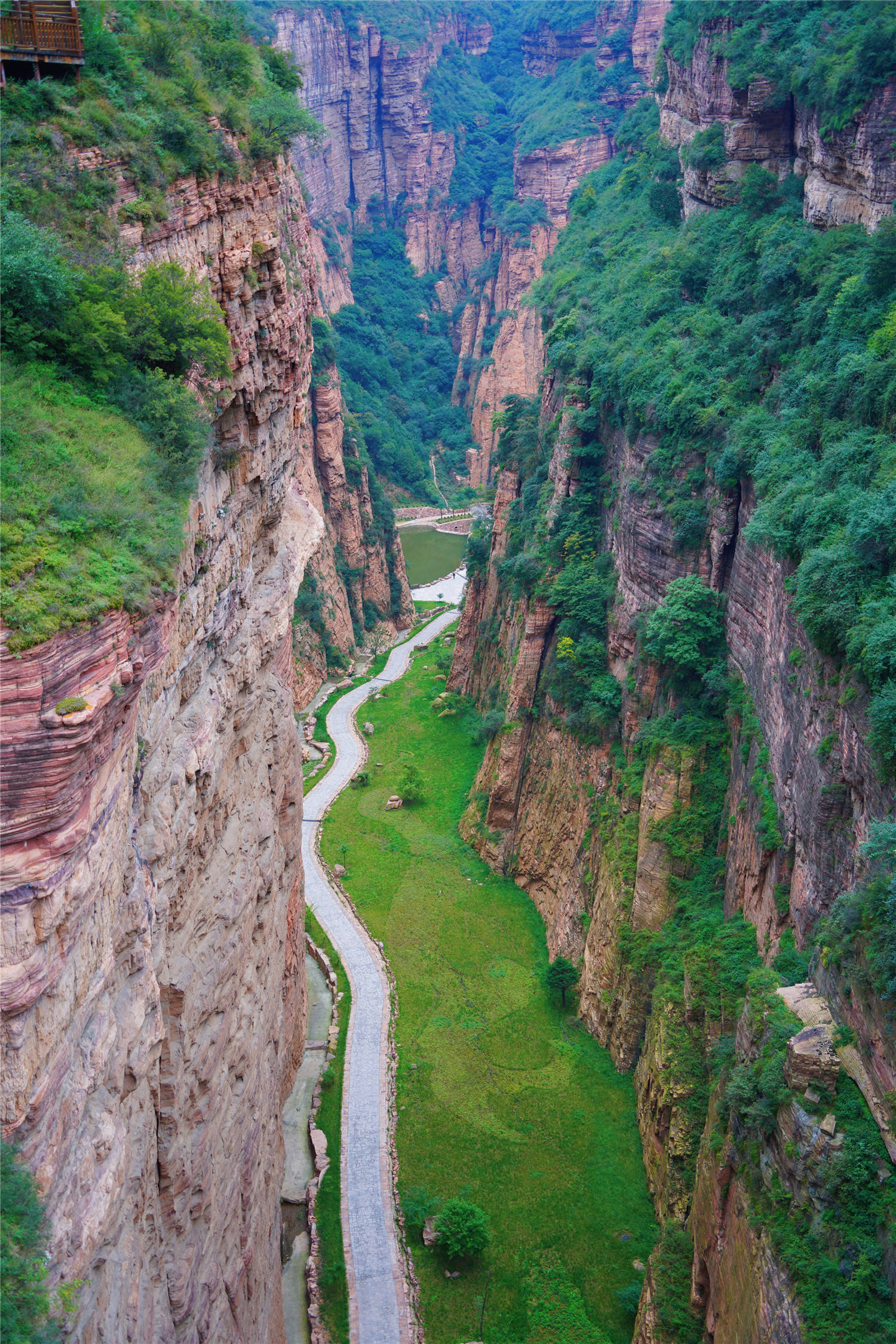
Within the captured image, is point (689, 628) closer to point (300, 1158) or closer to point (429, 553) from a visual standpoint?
point (300, 1158)

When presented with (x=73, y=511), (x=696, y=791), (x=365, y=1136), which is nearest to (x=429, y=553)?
(x=696, y=791)

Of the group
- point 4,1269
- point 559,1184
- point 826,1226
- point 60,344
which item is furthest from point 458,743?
point 4,1269

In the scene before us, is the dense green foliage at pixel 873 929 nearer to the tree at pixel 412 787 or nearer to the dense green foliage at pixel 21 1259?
the dense green foliage at pixel 21 1259

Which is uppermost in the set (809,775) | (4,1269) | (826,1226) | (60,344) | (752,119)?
(752,119)

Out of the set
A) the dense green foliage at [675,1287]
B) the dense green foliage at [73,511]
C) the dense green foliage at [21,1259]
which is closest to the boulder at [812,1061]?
the dense green foliage at [675,1287]

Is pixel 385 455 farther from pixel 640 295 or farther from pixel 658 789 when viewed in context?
pixel 658 789
